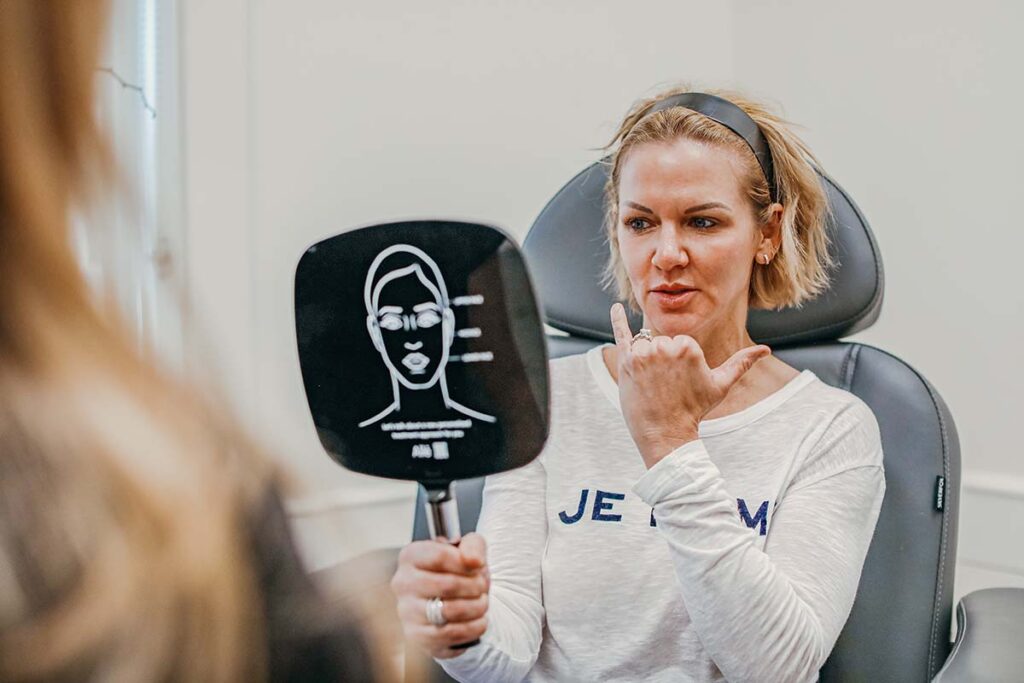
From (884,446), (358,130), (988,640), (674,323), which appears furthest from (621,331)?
(358,130)

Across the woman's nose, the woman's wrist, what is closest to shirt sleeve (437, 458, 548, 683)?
the woman's wrist

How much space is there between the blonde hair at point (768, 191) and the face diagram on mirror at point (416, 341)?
692mm

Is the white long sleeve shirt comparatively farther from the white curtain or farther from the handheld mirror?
the white curtain

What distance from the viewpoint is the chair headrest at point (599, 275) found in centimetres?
124

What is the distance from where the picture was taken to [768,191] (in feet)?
4.06

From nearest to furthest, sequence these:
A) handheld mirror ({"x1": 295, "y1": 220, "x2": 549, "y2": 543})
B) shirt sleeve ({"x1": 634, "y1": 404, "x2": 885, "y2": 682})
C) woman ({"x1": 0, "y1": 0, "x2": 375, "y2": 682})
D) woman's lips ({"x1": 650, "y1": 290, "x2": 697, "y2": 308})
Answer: woman ({"x1": 0, "y1": 0, "x2": 375, "y2": 682}), handheld mirror ({"x1": 295, "y1": 220, "x2": 549, "y2": 543}), shirt sleeve ({"x1": 634, "y1": 404, "x2": 885, "y2": 682}), woman's lips ({"x1": 650, "y1": 290, "x2": 697, "y2": 308})

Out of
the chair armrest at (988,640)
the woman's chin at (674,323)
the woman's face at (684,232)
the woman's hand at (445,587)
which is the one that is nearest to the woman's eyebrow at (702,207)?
the woman's face at (684,232)

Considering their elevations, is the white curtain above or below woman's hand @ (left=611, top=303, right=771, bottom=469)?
above

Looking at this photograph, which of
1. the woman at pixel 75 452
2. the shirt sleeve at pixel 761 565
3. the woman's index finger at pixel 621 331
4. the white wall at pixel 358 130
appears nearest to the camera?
the woman at pixel 75 452

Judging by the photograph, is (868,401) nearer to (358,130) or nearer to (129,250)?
(358,130)

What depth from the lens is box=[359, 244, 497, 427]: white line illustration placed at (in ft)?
1.94

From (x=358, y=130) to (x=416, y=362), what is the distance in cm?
118

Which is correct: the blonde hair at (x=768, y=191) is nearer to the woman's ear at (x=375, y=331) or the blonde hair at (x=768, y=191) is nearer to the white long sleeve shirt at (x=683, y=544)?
the white long sleeve shirt at (x=683, y=544)

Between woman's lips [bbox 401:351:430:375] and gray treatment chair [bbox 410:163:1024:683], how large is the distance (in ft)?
1.93
